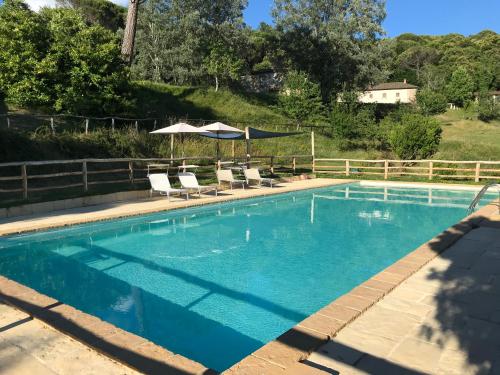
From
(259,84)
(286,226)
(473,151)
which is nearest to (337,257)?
(286,226)

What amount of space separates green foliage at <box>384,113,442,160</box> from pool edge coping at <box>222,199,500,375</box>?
1295cm

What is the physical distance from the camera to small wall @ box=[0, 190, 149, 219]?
797 centimetres

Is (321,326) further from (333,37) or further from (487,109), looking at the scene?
(487,109)

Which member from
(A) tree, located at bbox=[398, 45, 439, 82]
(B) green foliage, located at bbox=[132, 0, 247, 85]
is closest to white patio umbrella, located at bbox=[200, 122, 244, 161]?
(B) green foliage, located at bbox=[132, 0, 247, 85]

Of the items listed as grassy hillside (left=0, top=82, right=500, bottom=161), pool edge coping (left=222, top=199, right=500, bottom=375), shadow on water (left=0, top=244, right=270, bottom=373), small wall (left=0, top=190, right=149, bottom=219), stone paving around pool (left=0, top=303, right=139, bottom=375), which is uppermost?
grassy hillside (left=0, top=82, right=500, bottom=161)

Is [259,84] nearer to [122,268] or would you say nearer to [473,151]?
[473,151]

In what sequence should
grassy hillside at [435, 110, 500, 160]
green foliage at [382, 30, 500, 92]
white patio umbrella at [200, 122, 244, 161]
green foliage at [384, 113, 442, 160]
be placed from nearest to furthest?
white patio umbrella at [200, 122, 244, 161]
green foliage at [384, 113, 442, 160]
grassy hillside at [435, 110, 500, 160]
green foliage at [382, 30, 500, 92]

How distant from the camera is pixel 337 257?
252 inches

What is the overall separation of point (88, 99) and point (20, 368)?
1363cm

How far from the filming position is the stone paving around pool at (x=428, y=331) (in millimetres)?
2557

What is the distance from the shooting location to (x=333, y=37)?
3105 centimetres

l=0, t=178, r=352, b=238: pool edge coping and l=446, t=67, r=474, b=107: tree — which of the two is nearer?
l=0, t=178, r=352, b=238: pool edge coping

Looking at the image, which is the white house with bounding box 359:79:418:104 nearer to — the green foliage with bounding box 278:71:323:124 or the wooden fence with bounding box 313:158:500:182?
the green foliage with bounding box 278:71:323:124

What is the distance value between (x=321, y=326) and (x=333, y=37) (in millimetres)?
31332
